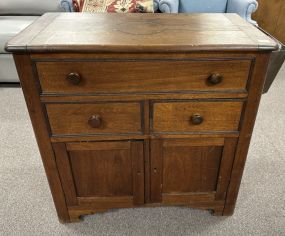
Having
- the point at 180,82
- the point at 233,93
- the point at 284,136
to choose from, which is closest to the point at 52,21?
the point at 180,82

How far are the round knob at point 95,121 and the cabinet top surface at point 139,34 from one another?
0.24m

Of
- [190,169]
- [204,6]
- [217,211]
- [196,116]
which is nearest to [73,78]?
[196,116]

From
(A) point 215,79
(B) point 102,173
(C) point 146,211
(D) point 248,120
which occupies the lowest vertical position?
(C) point 146,211

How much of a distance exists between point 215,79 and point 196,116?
149 mm

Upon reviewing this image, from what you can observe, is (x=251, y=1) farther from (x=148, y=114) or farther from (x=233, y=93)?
(x=148, y=114)

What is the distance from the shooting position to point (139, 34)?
35.3 inches

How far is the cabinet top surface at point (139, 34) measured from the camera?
79 centimetres

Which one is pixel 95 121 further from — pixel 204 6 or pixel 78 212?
pixel 204 6

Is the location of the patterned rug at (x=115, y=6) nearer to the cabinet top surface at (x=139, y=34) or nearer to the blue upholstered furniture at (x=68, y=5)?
the blue upholstered furniture at (x=68, y=5)

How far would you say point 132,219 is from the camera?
4.15ft

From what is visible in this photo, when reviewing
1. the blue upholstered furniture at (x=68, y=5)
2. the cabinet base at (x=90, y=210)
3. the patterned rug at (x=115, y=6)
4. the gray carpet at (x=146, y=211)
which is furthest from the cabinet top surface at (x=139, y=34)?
the blue upholstered furniture at (x=68, y=5)

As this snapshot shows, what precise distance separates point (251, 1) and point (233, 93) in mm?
1538

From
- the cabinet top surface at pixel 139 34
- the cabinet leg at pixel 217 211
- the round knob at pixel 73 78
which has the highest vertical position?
the cabinet top surface at pixel 139 34

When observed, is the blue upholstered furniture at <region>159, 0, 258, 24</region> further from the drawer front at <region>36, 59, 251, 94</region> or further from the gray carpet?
the drawer front at <region>36, 59, 251, 94</region>
